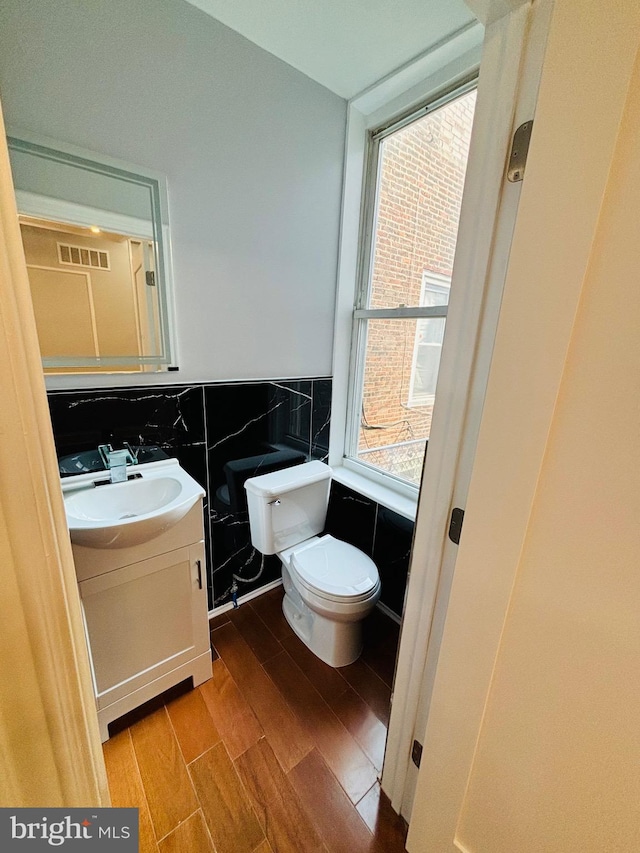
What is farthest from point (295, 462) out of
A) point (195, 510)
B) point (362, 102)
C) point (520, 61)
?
point (362, 102)

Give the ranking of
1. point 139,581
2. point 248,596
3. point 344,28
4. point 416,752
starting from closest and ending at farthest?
point 416,752 < point 139,581 < point 344,28 < point 248,596

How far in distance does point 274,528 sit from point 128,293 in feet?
3.92

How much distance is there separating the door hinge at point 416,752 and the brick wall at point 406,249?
1.12m

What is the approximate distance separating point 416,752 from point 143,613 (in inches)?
39.0

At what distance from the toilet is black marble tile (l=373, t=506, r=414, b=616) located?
18 cm

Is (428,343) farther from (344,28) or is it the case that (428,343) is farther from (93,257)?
(93,257)

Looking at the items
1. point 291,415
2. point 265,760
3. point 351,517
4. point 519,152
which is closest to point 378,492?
point 351,517

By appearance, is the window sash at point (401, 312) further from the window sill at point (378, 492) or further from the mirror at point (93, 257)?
the mirror at point (93, 257)

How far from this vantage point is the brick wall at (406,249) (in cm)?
162

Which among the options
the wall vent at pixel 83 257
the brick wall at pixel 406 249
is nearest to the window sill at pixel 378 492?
the brick wall at pixel 406 249

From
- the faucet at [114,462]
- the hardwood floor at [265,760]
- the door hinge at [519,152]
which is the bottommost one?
the hardwood floor at [265,760]

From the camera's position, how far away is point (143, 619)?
3.94 feet

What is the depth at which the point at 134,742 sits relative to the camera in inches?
47.5

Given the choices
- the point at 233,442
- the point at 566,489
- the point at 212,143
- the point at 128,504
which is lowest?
the point at 128,504
